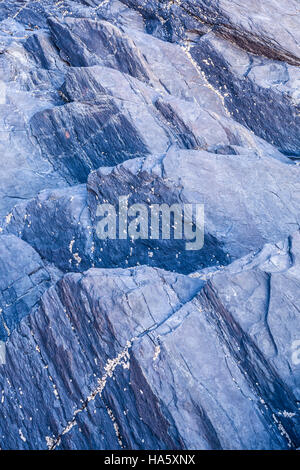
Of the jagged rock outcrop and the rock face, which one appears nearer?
the jagged rock outcrop

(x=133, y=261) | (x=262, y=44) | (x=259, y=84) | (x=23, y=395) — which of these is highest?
(x=262, y=44)

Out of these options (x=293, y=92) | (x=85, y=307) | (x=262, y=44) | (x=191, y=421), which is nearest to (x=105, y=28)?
(x=262, y=44)

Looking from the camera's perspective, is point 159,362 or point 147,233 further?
point 147,233

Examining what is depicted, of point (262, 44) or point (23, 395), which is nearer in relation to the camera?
point (23, 395)

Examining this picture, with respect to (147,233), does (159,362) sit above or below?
above

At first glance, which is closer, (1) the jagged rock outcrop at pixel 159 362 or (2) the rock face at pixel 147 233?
(1) the jagged rock outcrop at pixel 159 362

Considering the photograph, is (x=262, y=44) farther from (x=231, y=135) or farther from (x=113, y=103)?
(x=113, y=103)
